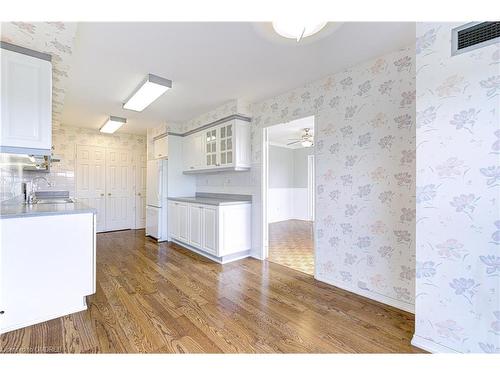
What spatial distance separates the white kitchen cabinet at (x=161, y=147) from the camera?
4656 millimetres

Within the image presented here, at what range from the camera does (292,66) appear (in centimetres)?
245

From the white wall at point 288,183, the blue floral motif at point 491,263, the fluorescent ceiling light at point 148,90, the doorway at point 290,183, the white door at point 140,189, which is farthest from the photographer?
the white wall at point 288,183

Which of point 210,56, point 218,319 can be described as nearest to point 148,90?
point 210,56

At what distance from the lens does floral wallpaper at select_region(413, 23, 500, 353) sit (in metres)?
1.33

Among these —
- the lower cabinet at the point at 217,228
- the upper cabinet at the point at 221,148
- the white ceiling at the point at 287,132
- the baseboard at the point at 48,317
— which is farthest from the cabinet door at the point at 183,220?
the white ceiling at the point at 287,132

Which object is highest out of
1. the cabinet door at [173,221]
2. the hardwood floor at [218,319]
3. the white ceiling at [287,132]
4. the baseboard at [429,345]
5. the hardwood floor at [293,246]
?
the white ceiling at [287,132]

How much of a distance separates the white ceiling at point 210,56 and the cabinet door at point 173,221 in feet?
6.44

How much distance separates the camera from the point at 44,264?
6.27 feet

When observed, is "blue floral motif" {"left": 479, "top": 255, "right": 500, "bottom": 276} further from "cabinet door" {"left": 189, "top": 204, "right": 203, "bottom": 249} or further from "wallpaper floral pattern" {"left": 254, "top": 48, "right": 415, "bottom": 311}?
"cabinet door" {"left": 189, "top": 204, "right": 203, "bottom": 249}

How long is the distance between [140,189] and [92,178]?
1.04 meters

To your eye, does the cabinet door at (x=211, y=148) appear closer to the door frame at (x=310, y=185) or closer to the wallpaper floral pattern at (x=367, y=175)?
the wallpaper floral pattern at (x=367, y=175)

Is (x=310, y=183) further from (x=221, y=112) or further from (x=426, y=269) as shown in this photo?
(x=426, y=269)
